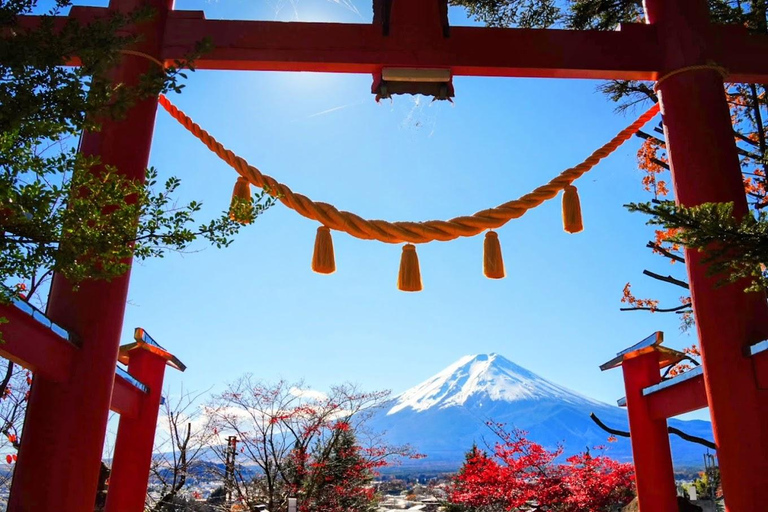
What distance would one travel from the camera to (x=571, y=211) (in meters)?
3.30

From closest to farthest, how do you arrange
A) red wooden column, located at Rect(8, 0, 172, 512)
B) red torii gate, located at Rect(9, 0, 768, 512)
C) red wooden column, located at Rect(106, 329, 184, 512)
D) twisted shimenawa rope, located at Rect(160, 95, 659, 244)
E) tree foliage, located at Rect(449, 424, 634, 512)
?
red wooden column, located at Rect(8, 0, 172, 512) < red torii gate, located at Rect(9, 0, 768, 512) < twisted shimenawa rope, located at Rect(160, 95, 659, 244) < red wooden column, located at Rect(106, 329, 184, 512) < tree foliage, located at Rect(449, 424, 634, 512)

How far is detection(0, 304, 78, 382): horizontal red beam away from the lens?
2.03 metres

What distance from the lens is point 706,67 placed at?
3.06 meters

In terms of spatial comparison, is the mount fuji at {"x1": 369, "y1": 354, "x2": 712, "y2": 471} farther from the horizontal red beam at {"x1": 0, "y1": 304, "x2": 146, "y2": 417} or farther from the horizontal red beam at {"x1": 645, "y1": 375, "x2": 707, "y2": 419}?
the horizontal red beam at {"x1": 0, "y1": 304, "x2": 146, "y2": 417}

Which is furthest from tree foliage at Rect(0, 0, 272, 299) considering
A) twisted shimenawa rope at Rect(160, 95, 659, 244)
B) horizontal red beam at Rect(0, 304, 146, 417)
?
twisted shimenawa rope at Rect(160, 95, 659, 244)

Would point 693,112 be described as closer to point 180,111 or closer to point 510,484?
point 180,111

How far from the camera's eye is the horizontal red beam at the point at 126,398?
3068mm

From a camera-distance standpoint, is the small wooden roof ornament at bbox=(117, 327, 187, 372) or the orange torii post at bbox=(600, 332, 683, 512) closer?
the orange torii post at bbox=(600, 332, 683, 512)

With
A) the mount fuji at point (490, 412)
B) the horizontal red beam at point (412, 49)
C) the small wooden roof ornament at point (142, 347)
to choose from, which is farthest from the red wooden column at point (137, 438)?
the mount fuji at point (490, 412)

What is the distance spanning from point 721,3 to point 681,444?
91.6m

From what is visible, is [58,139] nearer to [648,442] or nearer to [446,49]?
[446,49]

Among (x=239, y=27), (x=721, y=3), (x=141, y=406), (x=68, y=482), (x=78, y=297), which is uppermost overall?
(x=721, y=3)

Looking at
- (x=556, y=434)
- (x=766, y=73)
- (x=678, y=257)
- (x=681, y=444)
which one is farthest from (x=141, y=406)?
(x=681, y=444)

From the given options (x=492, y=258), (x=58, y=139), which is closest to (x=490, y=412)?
(x=492, y=258)
